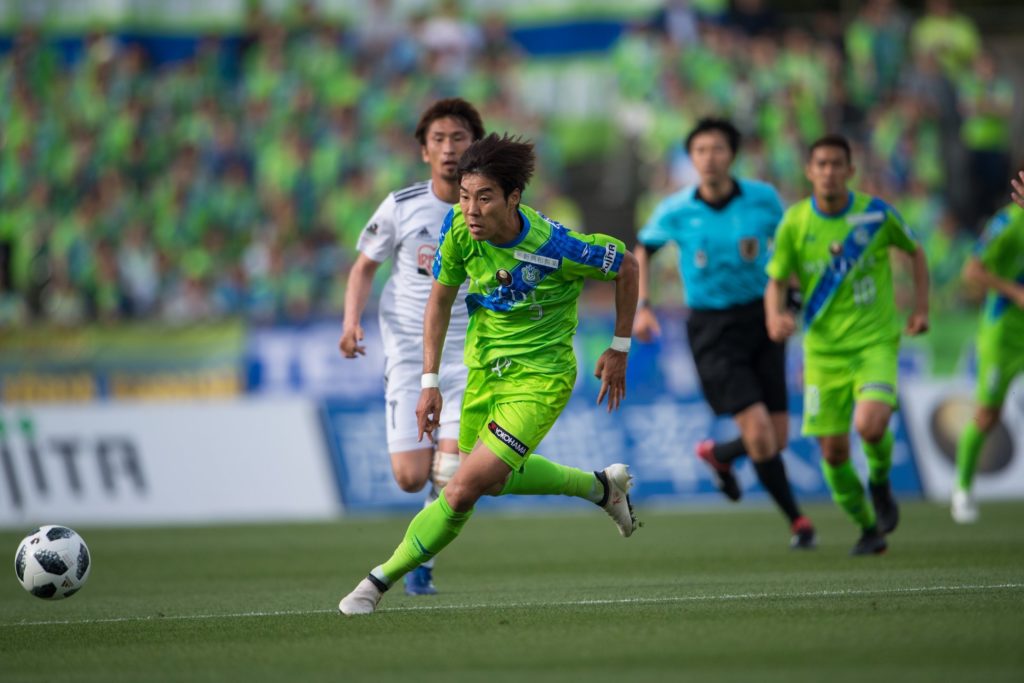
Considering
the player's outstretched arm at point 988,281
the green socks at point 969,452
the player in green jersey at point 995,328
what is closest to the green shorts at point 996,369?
the player in green jersey at point 995,328

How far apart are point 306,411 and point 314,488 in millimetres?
811

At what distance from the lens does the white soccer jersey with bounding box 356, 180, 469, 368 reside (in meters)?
8.99

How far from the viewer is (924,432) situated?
16062mm

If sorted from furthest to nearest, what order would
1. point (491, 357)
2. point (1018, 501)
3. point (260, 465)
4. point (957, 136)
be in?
point (957, 136), point (260, 465), point (1018, 501), point (491, 357)

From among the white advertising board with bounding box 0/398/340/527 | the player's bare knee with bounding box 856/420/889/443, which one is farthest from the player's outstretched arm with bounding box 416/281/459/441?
the white advertising board with bounding box 0/398/340/527

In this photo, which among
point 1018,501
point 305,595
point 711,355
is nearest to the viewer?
point 305,595

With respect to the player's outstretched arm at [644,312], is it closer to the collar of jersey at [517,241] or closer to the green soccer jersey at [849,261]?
the green soccer jersey at [849,261]

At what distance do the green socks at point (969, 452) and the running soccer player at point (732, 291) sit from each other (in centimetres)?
226

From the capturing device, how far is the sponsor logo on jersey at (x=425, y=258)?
9.02m

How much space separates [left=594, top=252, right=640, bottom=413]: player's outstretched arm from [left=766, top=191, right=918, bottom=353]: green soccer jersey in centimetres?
267

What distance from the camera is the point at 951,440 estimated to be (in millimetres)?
16016

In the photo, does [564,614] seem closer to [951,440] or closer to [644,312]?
[644,312]

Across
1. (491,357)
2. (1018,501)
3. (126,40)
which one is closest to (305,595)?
(491,357)

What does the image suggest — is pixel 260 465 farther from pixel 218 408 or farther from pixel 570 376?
pixel 570 376
